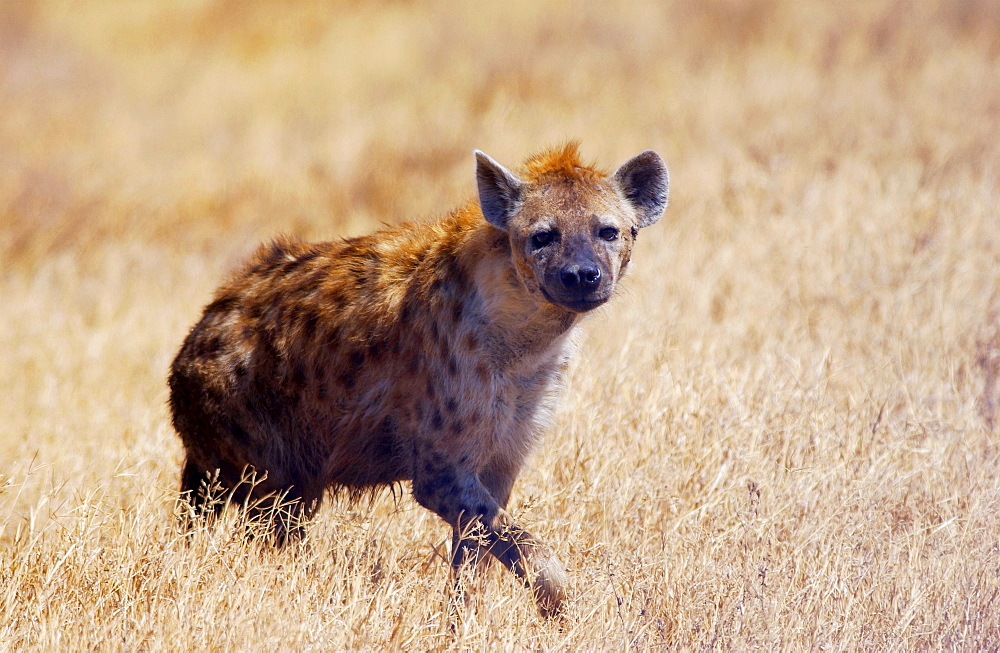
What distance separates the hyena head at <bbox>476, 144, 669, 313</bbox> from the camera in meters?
3.72

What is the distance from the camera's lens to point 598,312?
4305mm

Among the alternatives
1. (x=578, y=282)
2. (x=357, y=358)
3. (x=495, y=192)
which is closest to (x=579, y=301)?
(x=578, y=282)

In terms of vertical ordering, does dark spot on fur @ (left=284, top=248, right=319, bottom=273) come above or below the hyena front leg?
above

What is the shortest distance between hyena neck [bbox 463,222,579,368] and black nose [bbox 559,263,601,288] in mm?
210

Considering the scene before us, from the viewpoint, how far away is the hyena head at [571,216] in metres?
3.72

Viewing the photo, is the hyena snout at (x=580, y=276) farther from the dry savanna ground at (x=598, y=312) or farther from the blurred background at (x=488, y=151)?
the blurred background at (x=488, y=151)

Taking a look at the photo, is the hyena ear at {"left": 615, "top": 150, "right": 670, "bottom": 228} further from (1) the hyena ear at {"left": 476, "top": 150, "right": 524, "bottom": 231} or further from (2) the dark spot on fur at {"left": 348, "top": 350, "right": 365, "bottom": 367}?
(2) the dark spot on fur at {"left": 348, "top": 350, "right": 365, "bottom": 367}

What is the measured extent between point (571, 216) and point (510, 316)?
1.22ft

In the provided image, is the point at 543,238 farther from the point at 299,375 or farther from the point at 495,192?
the point at 299,375

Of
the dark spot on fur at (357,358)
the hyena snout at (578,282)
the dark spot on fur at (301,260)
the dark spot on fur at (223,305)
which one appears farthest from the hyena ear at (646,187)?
the dark spot on fur at (223,305)

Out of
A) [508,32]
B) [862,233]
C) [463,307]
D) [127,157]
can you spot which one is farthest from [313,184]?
[463,307]

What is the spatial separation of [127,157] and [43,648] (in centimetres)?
766

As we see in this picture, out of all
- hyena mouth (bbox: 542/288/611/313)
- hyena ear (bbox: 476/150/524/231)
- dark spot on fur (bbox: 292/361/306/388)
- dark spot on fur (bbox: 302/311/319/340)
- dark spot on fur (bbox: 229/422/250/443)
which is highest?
hyena ear (bbox: 476/150/524/231)

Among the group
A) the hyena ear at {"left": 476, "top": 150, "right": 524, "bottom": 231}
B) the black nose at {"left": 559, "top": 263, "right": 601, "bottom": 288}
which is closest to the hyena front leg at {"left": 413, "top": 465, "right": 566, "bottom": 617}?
the black nose at {"left": 559, "top": 263, "right": 601, "bottom": 288}
